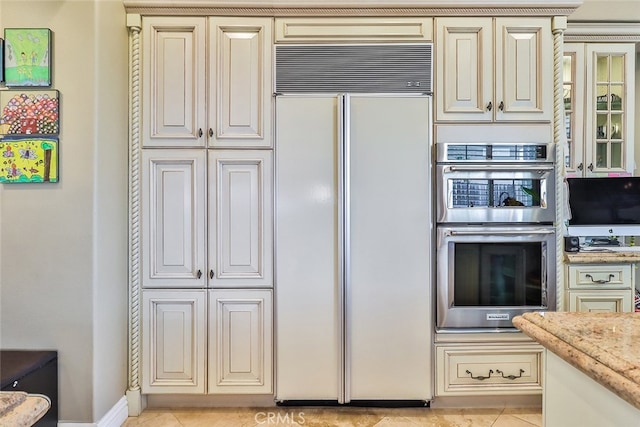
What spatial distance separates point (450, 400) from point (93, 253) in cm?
218

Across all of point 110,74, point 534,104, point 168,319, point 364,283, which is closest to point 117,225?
point 168,319

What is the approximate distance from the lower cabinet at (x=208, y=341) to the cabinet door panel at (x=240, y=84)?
0.94 meters

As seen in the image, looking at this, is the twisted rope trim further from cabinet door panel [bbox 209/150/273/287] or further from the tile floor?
cabinet door panel [bbox 209/150/273/287]

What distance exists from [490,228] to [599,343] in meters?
1.40

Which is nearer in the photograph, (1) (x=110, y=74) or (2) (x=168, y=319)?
(1) (x=110, y=74)

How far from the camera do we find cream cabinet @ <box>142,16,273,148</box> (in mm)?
2027

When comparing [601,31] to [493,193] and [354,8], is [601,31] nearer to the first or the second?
[493,193]

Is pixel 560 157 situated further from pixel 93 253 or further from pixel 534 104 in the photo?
pixel 93 253

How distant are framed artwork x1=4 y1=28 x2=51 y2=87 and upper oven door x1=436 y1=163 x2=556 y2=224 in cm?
214

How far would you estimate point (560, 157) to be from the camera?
204cm

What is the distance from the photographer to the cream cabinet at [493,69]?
2.04m

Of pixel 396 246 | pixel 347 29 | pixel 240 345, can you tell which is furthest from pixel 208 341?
pixel 347 29

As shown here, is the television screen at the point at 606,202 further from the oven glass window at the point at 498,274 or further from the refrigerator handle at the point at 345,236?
the refrigerator handle at the point at 345,236

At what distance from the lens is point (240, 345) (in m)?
2.02
